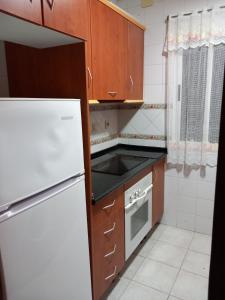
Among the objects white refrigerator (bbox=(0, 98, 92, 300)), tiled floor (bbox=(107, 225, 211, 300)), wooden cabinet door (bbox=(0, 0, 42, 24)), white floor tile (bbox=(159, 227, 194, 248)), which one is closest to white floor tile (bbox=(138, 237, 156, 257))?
tiled floor (bbox=(107, 225, 211, 300))

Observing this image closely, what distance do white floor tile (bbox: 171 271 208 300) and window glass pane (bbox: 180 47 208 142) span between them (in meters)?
1.19

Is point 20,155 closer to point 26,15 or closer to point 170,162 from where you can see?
point 26,15

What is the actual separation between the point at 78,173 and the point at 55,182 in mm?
195

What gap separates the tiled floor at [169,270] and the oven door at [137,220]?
0.61ft

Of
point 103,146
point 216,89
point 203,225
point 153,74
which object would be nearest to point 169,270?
point 203,225

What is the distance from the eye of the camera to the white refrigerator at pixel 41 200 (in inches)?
35.7

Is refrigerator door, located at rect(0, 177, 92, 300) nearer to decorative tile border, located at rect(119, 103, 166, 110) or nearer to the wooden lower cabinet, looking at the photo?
the wooden lower cabinet

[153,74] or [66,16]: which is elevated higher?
[66,16]

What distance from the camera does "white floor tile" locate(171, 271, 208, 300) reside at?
1.80m

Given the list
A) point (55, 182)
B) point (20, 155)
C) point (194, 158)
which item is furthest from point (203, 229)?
point (20, 155)

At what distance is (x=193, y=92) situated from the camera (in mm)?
2264

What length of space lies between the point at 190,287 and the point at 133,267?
0.48m

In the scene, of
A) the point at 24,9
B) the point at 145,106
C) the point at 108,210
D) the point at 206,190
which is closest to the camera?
the point at 24,9

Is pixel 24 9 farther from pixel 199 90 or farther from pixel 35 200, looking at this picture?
pixel 199 90
